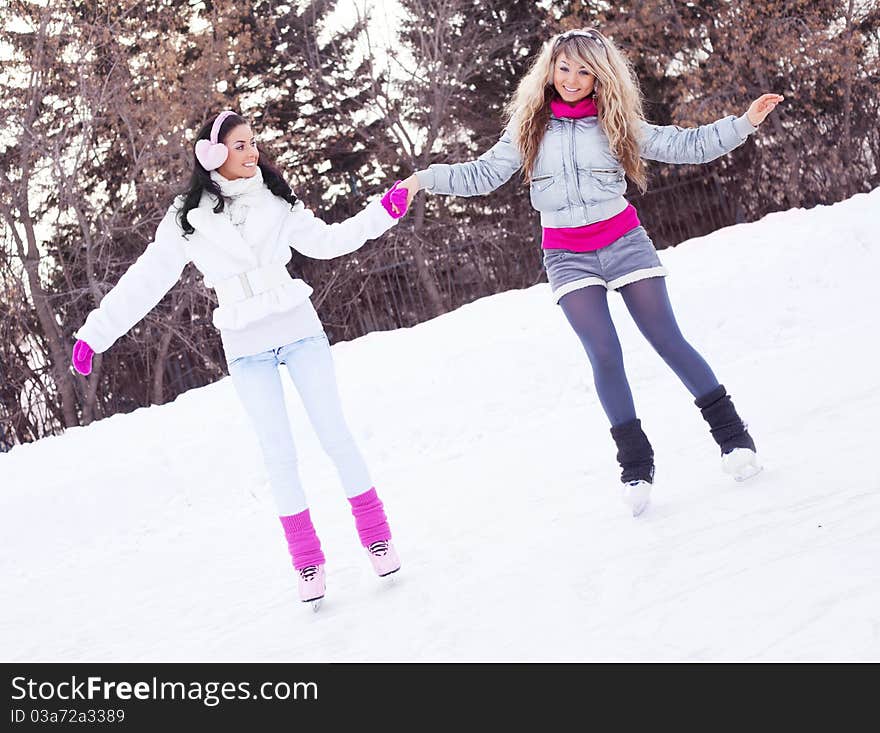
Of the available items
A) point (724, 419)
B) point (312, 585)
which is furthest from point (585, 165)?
point (312, 585)

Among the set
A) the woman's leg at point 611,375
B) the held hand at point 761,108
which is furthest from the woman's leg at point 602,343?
the held hand at point 761,108

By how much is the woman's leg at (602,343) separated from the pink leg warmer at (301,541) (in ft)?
3.64

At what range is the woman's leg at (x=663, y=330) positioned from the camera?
Result: 355 centimetres

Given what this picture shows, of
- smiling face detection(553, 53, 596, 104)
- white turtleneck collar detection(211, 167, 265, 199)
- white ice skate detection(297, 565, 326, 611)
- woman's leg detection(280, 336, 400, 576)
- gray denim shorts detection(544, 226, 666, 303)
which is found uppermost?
smiling face detection(553, 53, 596, 104)

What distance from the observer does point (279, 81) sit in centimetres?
1281

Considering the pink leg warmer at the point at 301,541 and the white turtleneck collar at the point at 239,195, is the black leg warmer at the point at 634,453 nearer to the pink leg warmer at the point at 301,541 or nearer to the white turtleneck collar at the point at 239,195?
the pink leg warmer at the point at 301,541

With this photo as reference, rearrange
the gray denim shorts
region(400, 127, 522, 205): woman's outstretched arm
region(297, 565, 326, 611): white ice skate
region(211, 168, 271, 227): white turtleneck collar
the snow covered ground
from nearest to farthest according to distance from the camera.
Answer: the snow covered ground
region(297, 565, 326, 611): white ice skate
region(211, 168, 271, 227): white turtleneck collar
the gray denim shorts
region(400, 127, 522, 205): woman's outstretched arm

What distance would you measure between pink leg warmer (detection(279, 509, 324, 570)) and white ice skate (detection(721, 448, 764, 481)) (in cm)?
146

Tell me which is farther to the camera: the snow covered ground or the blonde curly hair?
the blonde curly hair

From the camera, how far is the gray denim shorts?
355 centimetres

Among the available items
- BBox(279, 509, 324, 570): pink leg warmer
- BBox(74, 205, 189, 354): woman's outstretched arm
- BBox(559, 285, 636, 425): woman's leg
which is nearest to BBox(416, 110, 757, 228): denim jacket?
BBox(559, 285, 636, 425): woman's leg

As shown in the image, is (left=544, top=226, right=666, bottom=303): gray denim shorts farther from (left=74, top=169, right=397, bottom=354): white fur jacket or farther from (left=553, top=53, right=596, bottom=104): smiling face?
(left=74, top=169, right=397, bottom=354): white fur jacket

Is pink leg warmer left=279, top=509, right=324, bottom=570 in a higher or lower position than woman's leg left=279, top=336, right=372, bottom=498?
Answer: lower
